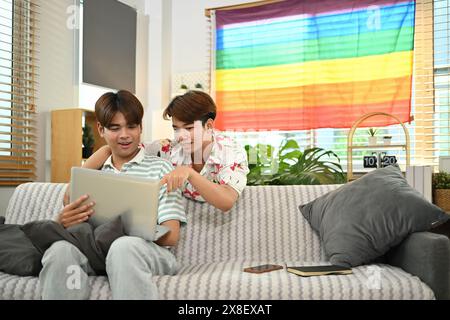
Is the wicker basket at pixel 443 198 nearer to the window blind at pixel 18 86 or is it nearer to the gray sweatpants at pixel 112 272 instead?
the gray sweatpants at pixel 112 272

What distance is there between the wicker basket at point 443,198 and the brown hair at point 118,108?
237cm

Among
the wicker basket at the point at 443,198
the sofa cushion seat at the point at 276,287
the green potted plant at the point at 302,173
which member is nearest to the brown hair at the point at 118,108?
the sofa cushion seat at the point at 276,287

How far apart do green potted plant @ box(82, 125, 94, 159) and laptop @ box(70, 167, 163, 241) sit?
211 cm

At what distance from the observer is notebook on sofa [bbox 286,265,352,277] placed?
145cm

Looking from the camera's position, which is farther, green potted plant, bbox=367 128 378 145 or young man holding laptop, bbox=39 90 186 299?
green potted plant, bbox=367 128 378 145

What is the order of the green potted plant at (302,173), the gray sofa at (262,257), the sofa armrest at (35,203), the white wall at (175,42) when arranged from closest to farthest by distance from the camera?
the gray sofa at (262,257), the sofa armrest at (35,203), the green potted plant at (302,173), the white wall at (175,42)

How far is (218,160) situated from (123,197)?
48 centimetres

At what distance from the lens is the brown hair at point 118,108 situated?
1.71 m

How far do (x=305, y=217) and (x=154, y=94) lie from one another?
3.16 m

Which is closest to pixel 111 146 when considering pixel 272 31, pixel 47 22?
pixel 47 22

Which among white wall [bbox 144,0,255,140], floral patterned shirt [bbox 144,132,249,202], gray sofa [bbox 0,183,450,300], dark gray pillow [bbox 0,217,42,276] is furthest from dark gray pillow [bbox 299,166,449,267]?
white wall [bbox 144,0,255,140]

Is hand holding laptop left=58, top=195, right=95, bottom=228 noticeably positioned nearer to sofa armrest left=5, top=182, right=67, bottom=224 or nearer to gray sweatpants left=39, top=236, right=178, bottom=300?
gray sweatpants left=39, top=236, right=178, bottom=300

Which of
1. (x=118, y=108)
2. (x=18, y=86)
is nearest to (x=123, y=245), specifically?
(x=118, y=108)

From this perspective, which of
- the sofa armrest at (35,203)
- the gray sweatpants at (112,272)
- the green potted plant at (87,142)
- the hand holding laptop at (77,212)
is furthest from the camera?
the green potted plant at (87,142)
